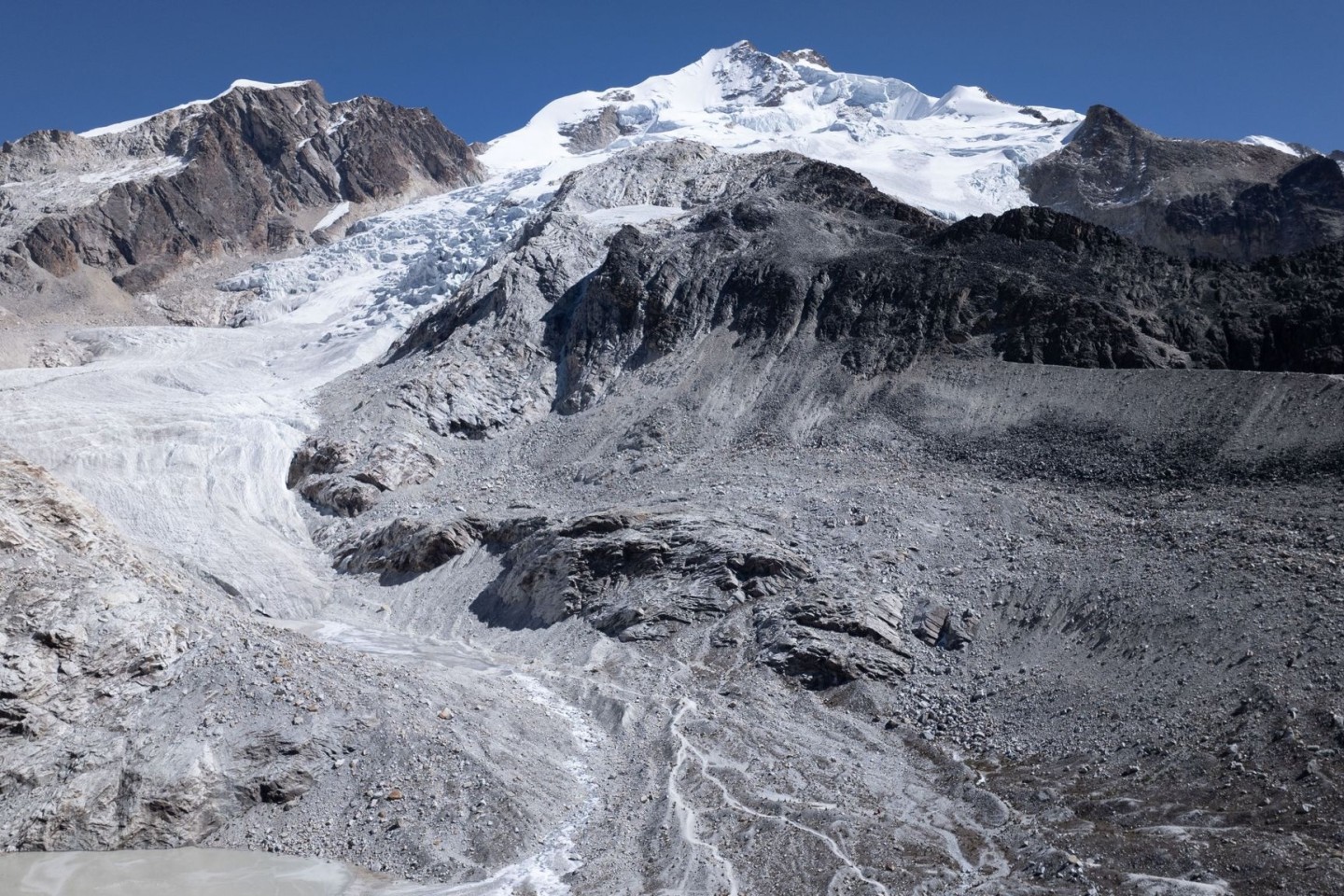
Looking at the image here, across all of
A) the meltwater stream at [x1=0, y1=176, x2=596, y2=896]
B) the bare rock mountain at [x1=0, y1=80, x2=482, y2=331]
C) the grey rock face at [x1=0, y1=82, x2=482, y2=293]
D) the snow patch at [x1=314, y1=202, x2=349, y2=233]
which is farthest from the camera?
the snow patch at [x1=314, y1=202, x2=349, y2=233]

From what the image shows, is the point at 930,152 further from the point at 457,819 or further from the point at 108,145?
the point at 457,819

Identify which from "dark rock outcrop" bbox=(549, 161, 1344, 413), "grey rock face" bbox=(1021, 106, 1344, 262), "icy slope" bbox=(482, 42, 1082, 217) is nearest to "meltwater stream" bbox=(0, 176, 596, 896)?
"dark rock outcrop" bbox=(549, 161, 1344, 413)

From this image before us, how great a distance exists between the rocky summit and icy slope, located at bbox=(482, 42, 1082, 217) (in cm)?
1899

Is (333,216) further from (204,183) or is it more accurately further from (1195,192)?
(1195,192)

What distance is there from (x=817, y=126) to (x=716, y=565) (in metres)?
Answer: 108

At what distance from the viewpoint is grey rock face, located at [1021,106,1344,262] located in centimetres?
6744

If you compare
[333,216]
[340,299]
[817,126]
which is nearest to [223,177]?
[333,216]

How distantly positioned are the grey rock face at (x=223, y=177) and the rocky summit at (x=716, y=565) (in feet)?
77.8

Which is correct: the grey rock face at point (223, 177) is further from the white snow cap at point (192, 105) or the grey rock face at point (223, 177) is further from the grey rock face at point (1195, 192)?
the grey rock face at point (1195, 192)

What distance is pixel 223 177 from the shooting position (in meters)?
100

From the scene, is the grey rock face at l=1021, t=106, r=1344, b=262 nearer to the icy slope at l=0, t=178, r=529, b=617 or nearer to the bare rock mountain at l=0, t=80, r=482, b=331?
the icy slope at l=0, t=178, r=529, b=617

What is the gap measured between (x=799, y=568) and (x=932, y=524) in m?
4.43

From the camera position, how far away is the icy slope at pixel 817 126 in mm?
86125

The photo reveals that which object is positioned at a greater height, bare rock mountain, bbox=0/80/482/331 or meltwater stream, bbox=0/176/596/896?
bare rock mountain, bbox=0/80/482/331
